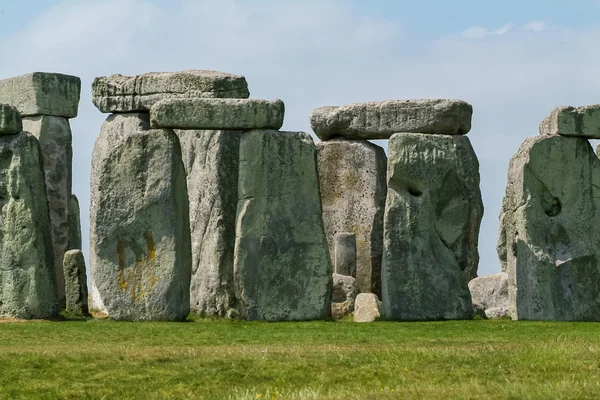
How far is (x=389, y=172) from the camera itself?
27.6 m

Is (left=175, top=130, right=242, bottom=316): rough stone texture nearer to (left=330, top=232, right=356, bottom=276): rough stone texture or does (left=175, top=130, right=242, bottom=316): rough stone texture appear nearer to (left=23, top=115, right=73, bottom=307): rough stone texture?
(left=330, top=232, right=356, bottom=276): rough stone texture

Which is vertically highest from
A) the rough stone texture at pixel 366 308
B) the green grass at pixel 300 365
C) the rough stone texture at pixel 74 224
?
the rough stone texture at pixel 74 224

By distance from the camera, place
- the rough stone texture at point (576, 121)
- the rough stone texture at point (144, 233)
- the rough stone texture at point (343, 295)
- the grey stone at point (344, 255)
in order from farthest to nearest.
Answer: the grey stone at point (344, 255), the rough stone texture at point (343, 295), the rough stone texture at point (576, 121), the rough stone texture at point (144, 233)

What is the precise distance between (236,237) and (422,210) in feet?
9.96

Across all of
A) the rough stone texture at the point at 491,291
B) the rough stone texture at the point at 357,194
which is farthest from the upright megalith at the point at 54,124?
the rough stone texture at the point at 491,291

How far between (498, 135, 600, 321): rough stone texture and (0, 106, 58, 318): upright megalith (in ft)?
25.0

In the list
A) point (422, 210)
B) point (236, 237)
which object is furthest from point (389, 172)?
point (236, 237)

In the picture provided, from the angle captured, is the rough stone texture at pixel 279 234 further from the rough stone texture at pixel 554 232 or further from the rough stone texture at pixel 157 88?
the rough stone texture at pixel 157 88

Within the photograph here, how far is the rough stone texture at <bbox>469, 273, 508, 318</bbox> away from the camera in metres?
30.1

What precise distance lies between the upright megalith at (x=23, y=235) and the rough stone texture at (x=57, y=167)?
4.67 meters

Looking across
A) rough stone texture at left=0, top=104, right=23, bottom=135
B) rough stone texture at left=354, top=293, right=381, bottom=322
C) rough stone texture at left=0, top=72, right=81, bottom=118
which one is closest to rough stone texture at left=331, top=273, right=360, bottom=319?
rough stone texture at left=354, top=293, right=381, bottom=322

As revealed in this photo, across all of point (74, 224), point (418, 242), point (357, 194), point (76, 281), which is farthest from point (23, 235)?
point (357, 194)

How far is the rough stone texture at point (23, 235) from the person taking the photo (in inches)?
1073

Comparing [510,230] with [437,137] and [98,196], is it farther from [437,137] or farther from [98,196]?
[98,196]
